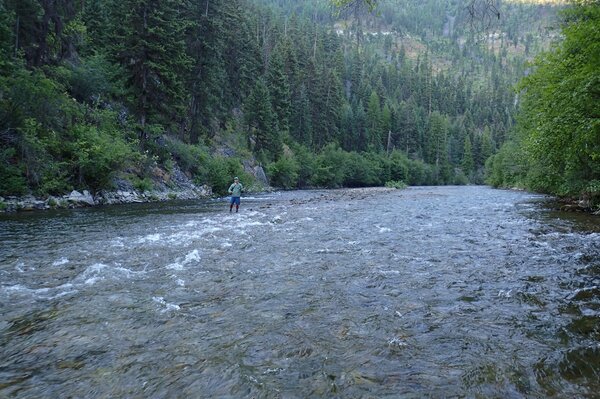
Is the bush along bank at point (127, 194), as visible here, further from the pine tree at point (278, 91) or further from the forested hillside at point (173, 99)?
the pine tree at point (278, 91)

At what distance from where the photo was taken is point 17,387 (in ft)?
13.1

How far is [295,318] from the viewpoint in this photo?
5977 millimetres

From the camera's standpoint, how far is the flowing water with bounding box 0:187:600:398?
4.19m

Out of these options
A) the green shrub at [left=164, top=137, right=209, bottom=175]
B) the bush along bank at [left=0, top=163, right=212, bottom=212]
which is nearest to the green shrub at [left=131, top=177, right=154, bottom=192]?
the bush along bank at [left=0, top=163, right=212, bottom=212]

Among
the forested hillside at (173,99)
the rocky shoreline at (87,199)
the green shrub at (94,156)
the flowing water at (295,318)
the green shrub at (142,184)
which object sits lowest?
the flowing water at (295,318)

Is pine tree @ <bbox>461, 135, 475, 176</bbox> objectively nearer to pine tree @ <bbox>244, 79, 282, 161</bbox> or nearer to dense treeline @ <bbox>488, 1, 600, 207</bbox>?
pine tree @ <bbox>244, 79, 282, 161</bbox>

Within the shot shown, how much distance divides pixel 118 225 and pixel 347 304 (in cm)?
1094

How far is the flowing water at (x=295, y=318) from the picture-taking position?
4188 millimetres

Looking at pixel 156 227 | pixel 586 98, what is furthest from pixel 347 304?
pixel 586 98

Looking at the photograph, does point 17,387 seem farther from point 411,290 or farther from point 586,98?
point 586,98

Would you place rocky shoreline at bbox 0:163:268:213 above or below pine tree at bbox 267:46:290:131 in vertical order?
below

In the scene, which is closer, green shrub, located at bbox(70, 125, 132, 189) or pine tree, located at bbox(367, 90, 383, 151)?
green shrub, located at bbox(70, 125, 132, 189)

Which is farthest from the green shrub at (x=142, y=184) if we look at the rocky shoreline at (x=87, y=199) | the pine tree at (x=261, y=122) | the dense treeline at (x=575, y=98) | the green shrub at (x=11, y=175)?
the pine tree at (x=261, y=122)

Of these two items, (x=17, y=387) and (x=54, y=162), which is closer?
(x=17, y=387)
